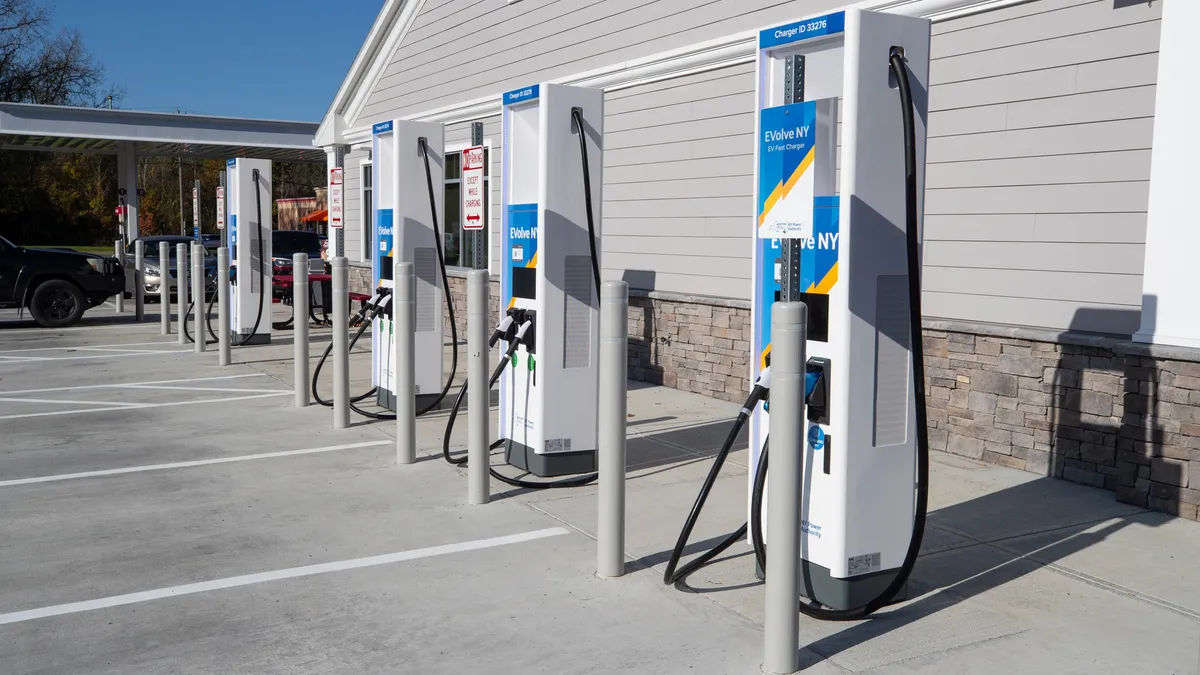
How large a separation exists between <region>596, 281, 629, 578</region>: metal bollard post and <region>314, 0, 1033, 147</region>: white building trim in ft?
11.3

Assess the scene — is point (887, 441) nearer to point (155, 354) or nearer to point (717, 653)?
point (717, 653)

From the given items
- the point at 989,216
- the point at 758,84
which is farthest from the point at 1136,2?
the point at 758,84

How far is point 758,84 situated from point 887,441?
5.72ft

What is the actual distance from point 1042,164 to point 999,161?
34cm

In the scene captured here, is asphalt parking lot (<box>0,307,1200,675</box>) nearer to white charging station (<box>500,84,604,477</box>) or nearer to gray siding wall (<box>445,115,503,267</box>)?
white charging station (<box>500,84,604,477</box>)

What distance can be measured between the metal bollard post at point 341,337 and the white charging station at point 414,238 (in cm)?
63

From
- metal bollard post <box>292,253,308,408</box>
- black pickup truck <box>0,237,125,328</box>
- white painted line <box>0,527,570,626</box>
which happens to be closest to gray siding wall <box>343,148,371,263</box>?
black pickup truck <box>0,237,125,328</box>

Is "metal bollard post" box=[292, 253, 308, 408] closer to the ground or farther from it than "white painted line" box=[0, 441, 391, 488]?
farther from it

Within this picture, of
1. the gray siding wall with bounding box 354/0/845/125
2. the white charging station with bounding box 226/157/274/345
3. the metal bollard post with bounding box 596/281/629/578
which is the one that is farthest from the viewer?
the white charging station with bounding box 226/157/274/345

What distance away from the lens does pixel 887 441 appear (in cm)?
443

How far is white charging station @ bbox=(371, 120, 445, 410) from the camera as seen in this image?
8875mm

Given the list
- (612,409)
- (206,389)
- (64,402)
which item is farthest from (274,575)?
(206,389)

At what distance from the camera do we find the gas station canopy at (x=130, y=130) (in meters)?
24.8

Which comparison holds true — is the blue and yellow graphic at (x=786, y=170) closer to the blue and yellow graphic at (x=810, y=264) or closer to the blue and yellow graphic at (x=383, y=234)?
the blue and yellow graphic at (x=810, y=264)
